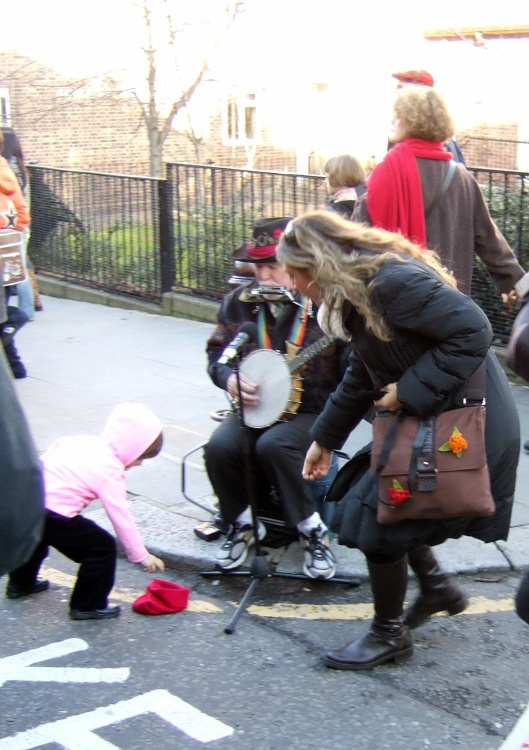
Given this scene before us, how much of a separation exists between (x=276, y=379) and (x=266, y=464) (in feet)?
1.22

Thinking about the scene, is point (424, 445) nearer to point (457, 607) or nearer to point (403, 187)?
point (457, 607)

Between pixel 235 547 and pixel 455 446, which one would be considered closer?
pixel 455 446

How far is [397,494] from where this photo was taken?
3361 millimetres

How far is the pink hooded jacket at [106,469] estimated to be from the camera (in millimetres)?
4223

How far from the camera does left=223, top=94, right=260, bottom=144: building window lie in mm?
21844

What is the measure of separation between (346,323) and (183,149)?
1911 cm

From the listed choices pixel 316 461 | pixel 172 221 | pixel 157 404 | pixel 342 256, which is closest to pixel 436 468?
pixel 316 461

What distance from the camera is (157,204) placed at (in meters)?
10.6

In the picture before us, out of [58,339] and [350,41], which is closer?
[58,339]

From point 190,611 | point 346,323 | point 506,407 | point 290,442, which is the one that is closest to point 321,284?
point 346,323

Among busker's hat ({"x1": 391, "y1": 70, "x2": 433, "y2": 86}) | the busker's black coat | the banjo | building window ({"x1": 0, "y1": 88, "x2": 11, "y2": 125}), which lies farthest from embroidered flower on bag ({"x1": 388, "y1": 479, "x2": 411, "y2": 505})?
building window ({"x1": 0, "y1": 88, "x2": 11, "y2": 125})

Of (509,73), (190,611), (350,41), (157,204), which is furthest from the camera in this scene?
(350,41)

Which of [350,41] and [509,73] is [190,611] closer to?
[509,73]

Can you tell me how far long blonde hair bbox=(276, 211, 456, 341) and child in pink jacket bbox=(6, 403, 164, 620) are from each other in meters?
1.20
